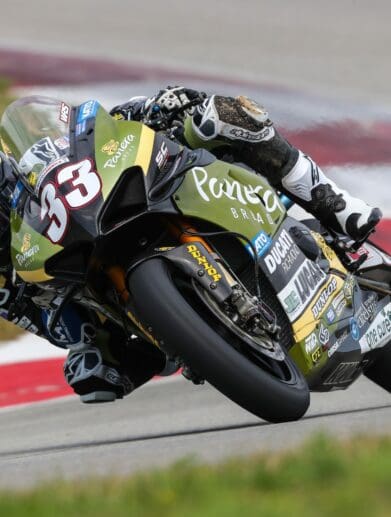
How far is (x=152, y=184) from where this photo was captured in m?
3.86

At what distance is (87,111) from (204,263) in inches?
30.0

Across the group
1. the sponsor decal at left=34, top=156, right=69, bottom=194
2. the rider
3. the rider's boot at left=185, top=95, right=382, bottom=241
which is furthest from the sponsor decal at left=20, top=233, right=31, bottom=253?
the rider's boot at left=185, top=95, right=382, bottom=241

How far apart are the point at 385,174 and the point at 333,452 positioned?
514 cm

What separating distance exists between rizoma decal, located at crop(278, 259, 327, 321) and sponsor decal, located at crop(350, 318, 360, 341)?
229mm

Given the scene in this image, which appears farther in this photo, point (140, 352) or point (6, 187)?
point (140, 352)

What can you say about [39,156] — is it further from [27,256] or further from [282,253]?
[282,253]

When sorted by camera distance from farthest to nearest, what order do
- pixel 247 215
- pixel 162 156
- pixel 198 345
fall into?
pixel 247 215 < pixel 162 156 < pixel 198 345

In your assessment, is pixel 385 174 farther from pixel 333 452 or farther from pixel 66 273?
pixel 333 452

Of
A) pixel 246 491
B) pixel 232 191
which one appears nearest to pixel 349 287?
pixel 232 191

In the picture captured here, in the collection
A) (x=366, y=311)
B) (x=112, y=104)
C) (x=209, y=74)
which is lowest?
(x=112, y=104)

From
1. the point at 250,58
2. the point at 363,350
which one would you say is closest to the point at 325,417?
the point at 363,350

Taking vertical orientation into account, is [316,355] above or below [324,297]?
below

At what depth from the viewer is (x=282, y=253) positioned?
166 inches

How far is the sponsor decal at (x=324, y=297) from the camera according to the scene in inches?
167
